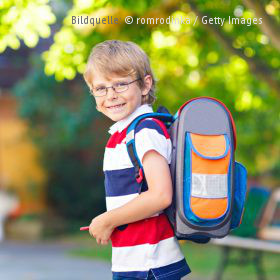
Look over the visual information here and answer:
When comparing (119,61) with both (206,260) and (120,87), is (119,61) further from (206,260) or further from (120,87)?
(206,260)

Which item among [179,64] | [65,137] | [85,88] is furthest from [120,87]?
[85,88]

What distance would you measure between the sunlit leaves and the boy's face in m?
3.02

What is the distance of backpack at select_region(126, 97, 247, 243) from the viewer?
8.36 feet

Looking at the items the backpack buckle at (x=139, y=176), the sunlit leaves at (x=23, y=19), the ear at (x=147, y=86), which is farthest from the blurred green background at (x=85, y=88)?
the backpack buckle at (x=139, y=176)

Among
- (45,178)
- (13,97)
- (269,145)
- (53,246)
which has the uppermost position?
(13,97)

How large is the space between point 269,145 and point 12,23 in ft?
20.3

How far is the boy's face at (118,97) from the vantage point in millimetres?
2754

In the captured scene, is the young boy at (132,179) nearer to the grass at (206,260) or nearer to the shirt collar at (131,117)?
the shirt collar at (131,117)

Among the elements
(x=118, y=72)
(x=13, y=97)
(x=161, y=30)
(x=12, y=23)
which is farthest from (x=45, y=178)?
(x=118, y=72)

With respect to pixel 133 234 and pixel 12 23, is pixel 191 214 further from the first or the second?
pixel 12 23

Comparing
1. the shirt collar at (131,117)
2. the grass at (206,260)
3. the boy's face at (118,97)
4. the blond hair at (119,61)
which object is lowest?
the grass at (206,260)

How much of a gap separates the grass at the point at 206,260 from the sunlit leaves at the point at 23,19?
12.7ft

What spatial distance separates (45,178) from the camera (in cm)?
1507

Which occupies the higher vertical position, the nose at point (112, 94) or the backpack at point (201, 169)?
the nose at point (112, 94)
